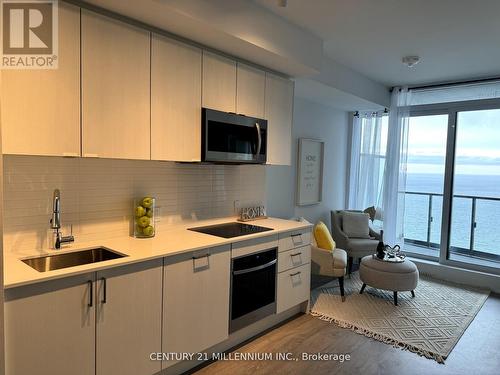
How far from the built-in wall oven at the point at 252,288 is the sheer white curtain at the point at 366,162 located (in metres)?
2.91

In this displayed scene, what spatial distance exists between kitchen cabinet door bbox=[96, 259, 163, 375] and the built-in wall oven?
0.69 m

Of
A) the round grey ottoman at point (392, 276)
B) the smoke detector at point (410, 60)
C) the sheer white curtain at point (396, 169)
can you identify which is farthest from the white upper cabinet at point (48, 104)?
the sheer white curtain at point (396, 169)

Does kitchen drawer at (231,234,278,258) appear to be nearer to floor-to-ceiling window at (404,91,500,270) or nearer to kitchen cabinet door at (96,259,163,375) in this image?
kitchen cabinet door at (96,259,163,375)

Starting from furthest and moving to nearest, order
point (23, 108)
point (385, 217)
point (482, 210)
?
point (385, 217) → point (482, 210) → point (23, 108)

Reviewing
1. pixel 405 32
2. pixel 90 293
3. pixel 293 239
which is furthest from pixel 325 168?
pixel 90 293

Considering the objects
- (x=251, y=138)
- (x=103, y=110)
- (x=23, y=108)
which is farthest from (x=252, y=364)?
(x=23, y=108)

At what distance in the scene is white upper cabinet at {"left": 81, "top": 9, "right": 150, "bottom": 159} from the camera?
2074 mm

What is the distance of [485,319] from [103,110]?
13.2ft

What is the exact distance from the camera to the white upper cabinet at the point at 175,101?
2429 millimetres

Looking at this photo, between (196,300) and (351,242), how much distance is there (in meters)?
2.86

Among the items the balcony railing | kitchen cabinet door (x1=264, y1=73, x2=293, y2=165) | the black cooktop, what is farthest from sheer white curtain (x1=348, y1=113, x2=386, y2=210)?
the black cooktop

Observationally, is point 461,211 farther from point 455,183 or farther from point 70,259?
point 70,259

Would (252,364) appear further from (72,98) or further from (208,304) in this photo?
(72,98)

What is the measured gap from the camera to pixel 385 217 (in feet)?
17.2
